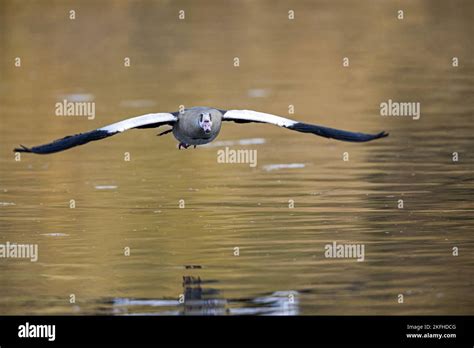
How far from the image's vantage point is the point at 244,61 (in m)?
40.6

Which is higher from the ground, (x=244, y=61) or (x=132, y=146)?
(x=244, y=61)

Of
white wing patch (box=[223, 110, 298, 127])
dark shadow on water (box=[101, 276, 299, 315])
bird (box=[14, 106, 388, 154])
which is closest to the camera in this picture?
dark shadow on water (box=[101, 276, 299, 315])

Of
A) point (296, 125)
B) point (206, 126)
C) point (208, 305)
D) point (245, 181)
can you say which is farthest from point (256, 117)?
point (208, 305)

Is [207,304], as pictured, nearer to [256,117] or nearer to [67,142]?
[67,142]

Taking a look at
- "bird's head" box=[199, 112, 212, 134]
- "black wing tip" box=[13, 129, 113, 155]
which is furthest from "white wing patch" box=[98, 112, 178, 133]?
"bird's head" box=[199, 112, 212, 134]

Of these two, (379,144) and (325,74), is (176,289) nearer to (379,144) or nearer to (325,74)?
(379,144)

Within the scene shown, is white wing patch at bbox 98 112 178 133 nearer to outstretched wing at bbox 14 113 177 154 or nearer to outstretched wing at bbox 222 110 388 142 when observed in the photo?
outstretched wing at bbox 14 113 177 154

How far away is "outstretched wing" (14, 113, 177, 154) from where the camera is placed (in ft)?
62.8

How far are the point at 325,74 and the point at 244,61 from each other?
3233mm

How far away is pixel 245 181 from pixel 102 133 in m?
4.50

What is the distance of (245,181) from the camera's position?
2377 cm

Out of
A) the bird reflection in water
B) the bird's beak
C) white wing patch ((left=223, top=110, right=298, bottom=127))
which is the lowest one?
the bird reflection in water

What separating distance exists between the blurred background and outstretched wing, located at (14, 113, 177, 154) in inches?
56.1
